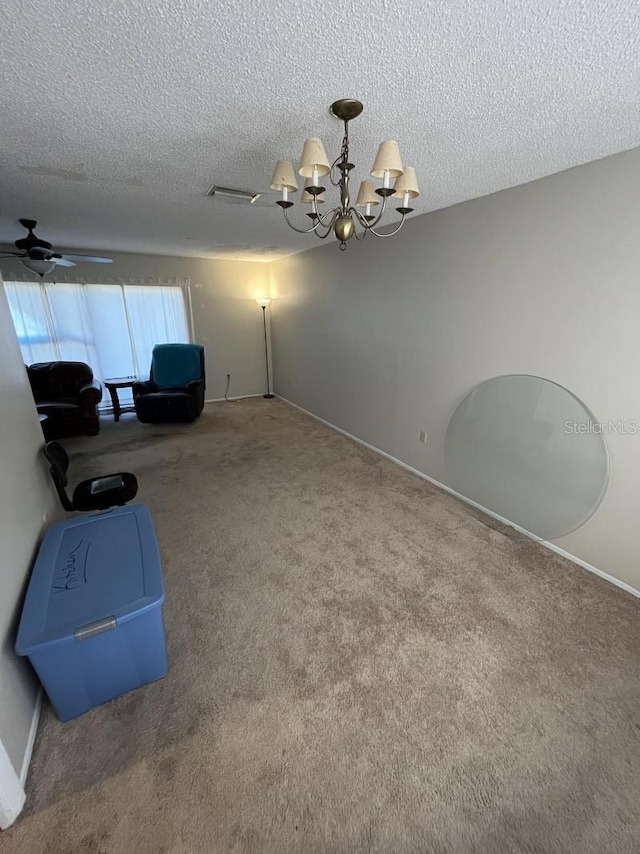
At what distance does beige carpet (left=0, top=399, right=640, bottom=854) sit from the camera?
1058mm

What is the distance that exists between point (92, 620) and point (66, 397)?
4.24 meters

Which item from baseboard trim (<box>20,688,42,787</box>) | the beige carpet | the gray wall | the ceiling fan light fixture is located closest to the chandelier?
the gray wall

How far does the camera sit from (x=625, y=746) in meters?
1.25

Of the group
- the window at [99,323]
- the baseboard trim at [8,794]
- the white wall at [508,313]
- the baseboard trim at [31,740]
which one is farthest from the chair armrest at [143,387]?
the baseboard trim at [8,794]

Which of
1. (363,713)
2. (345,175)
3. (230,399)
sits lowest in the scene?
(363,713)

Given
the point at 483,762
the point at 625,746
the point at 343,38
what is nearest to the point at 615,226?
the point at 343,38

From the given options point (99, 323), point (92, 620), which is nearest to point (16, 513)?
point (92, 620)

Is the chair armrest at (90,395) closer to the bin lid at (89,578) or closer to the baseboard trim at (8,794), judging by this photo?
the bin lid at (89,578)

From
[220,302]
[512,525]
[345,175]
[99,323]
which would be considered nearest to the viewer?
[345,175]

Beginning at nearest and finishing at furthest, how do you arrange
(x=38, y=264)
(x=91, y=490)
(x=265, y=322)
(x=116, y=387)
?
(x=91, y=490) → (x=38, y=264) → (x=116, y=387) → (x=265, y=322)

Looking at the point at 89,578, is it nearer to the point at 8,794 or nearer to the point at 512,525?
the point at 8,794

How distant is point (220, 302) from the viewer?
5.69 m

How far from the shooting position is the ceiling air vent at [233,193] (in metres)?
2.28

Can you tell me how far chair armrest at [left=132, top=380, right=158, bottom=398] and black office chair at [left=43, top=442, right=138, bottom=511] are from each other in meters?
2.82
